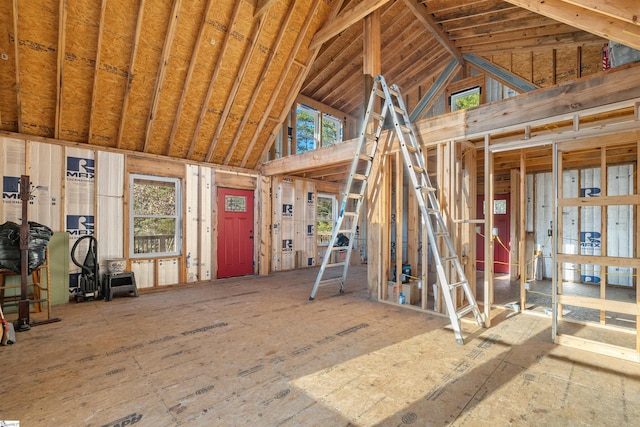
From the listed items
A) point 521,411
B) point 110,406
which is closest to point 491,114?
point 521,411

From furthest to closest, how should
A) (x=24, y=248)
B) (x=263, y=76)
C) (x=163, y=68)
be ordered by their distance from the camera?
(x=263, y=76) → (x=163, y=68) → (x=24, y=248)

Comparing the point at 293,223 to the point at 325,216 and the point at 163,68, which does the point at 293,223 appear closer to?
the point at 325,216

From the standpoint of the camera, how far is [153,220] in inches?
242

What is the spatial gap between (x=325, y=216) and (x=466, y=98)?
5239mm

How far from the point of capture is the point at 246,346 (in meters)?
3.03

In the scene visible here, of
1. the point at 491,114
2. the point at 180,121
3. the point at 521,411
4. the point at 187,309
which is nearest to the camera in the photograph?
the point at 521,411

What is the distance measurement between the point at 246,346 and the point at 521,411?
2.39 meters

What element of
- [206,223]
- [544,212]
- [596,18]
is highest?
[596,18]

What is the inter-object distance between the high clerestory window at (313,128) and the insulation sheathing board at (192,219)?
3083mm

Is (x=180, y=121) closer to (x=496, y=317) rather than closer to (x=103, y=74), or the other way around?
(x=103, y=74)

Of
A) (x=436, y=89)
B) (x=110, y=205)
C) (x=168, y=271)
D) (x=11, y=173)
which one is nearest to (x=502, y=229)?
(x=436, y=89)

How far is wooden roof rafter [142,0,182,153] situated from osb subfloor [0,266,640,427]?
129 inches

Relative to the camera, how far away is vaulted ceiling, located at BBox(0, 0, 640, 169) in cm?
405

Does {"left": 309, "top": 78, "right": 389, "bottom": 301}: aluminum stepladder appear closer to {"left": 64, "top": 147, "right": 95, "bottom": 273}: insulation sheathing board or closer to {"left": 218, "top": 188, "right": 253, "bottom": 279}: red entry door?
{"left": 218, "top": 188, "right": 253, "bottom": 279}: red entry door
